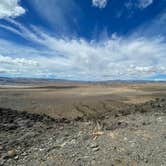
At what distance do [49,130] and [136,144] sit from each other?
213 inches

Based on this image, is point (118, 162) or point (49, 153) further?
point (49, 153)

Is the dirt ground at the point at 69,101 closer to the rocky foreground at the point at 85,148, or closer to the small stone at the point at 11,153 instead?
the rocky foreground at the point at 85,148

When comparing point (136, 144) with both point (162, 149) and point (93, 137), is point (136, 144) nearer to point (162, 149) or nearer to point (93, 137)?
point (162, 149)

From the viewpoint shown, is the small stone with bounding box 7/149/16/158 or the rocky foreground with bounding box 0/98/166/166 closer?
the rocky foreground with bounding box 0/98/166/166

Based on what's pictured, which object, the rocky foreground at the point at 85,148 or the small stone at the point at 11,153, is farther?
the small stone at the point at 11,153

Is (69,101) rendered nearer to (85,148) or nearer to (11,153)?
(85,148)

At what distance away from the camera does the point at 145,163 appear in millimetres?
6543

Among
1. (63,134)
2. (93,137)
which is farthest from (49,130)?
(93,137)

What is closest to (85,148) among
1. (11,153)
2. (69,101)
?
(11,153)

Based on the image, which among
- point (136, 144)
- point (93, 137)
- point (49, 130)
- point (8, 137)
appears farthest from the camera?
point (49, 130)

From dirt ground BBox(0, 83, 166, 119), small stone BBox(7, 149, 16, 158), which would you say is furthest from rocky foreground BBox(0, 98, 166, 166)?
dirt ground BBox(0, 83, 166, 119)

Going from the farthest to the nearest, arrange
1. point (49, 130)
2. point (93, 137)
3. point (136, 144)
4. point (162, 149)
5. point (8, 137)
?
1. point (49, 130)
2. point (8, 137)
3. point (93, 137)
4. point (136, 144)
5. point (162, 149)

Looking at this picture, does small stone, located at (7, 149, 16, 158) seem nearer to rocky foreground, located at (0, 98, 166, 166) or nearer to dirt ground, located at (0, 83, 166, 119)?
rocky foreground, located at (0, 98, 166, 166)

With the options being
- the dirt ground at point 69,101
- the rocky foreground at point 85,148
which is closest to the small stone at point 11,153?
the rocky foreground at point 85,148
